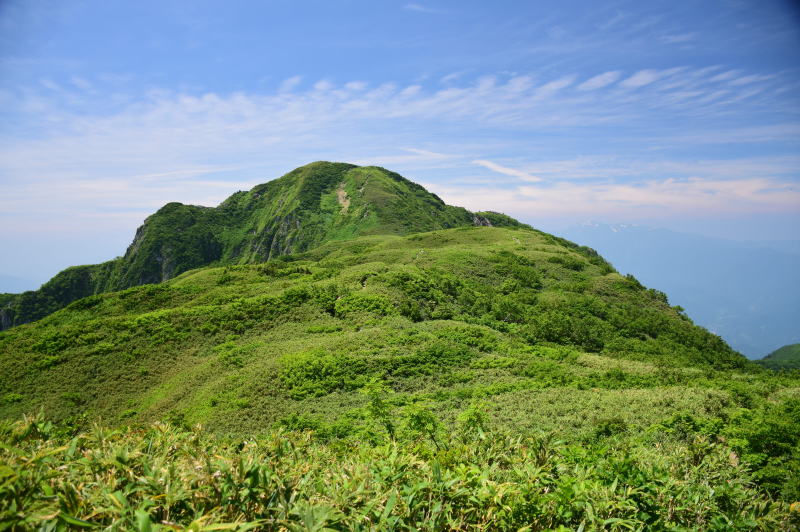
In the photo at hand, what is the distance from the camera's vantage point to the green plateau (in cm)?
380

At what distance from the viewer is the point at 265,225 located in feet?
357

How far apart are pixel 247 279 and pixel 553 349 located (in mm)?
29140

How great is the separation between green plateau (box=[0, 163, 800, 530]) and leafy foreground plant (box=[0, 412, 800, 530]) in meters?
0.03

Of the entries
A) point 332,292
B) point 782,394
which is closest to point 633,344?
point 782,394

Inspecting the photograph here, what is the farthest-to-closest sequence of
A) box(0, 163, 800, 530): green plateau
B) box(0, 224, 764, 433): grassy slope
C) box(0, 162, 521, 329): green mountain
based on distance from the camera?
box(0, 162, 521, 329): green mountain
box(0, 224, 764, 433): grassy slope
box(0, 163, 800, 530): green plateau

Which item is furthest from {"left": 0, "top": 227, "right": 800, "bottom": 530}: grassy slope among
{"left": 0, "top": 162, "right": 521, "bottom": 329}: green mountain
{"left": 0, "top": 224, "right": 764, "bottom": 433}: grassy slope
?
{"left": 0, "top": 162, "right": 521, "bottom": 329}: green mountain

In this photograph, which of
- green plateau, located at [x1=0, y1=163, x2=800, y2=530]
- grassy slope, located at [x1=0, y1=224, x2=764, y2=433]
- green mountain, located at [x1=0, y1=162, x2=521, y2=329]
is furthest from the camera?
green mountain, located at [x1=0, y1=162, x2=521, y2=329]

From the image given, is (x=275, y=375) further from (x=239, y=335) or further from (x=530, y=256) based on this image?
(x=530, y=256)

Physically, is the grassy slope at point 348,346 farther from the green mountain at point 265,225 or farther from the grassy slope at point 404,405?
the green mountain at point 265,225

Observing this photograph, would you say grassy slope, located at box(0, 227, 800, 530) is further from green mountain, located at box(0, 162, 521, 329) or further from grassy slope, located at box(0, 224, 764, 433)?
green mountain, located at box(0, 162, 521, 329)

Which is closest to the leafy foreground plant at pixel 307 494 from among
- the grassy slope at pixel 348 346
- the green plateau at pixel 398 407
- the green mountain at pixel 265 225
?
the green plateau at pixel 398 407

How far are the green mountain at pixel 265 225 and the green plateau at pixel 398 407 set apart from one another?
40285 mm

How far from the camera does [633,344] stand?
2944cm

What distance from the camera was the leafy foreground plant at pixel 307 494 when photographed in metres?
3.10
